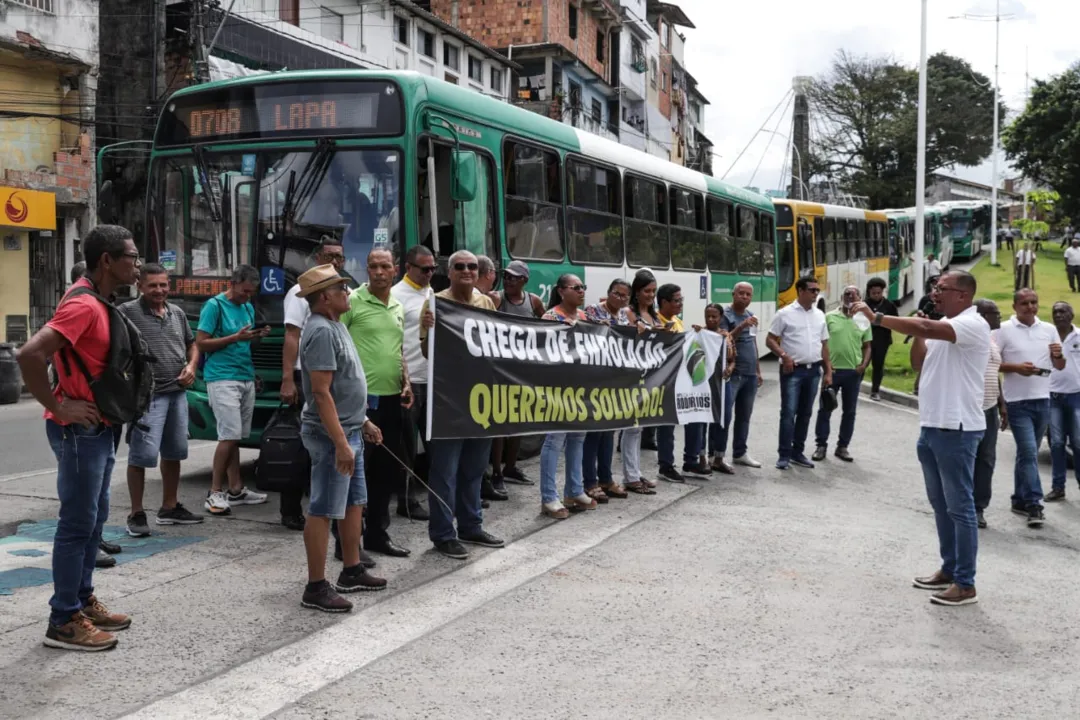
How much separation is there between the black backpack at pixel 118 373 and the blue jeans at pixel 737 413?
6.98 meters

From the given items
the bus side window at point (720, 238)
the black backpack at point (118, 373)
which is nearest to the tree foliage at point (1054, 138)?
the bus side window at point (720, 238)

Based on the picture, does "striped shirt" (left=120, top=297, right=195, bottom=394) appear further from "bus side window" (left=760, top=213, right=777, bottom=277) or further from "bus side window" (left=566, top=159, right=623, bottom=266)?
"bus side window" (left=760, top=213, right=777, bottom=277)

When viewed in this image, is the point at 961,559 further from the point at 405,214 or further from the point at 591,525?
the point at 405,214

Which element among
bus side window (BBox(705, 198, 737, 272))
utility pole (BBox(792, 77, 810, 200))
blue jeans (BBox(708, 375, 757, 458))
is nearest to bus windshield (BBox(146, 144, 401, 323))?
blue jeans (BBox(708, 375, 757, 458))

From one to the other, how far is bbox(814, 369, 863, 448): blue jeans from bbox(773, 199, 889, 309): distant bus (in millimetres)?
9725

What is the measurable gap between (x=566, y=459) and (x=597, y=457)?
90 cm

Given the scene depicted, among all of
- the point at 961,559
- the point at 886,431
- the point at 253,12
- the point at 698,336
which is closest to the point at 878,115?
the point at 253,12

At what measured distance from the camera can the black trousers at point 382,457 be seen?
22.5 feet

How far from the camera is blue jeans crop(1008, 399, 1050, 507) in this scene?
9359 mm

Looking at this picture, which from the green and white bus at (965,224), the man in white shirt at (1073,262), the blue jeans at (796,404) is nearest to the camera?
the blue jeans at (796,404)

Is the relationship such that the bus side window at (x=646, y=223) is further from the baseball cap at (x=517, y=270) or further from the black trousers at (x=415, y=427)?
the black trousers at (x=415, y=427)

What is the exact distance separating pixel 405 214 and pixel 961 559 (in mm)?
4685

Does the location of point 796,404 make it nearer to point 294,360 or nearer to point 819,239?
point 294,360

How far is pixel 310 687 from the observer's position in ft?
15.4
